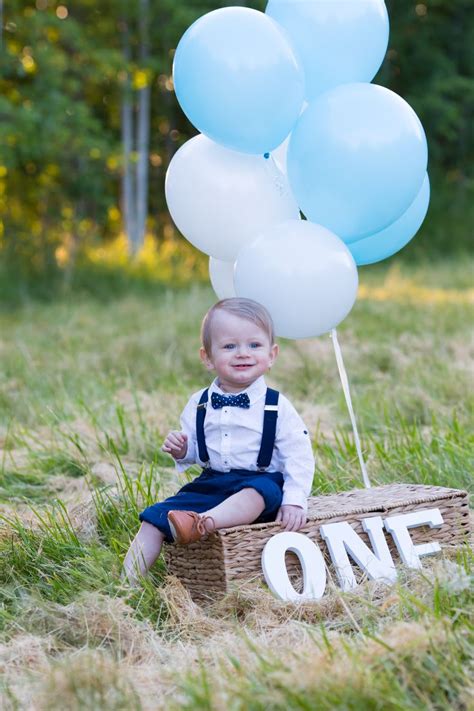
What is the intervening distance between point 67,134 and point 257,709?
25.5ft

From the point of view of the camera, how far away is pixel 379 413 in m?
4.50

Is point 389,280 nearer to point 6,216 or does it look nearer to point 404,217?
point 6,216

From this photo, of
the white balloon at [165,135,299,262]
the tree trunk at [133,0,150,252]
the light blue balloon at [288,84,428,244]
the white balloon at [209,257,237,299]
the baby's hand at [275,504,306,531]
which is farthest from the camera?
the tree trunk at [133,0,150,252]

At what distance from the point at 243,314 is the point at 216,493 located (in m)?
0.49

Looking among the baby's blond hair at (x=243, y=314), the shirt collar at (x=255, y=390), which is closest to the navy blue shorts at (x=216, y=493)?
the shirt collar at (x=255, y=390)

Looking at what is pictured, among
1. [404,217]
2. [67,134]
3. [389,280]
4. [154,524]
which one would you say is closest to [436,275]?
[389,280]

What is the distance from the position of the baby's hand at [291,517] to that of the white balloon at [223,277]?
823mm

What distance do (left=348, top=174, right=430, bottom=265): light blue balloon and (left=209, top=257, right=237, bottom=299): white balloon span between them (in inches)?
15.3

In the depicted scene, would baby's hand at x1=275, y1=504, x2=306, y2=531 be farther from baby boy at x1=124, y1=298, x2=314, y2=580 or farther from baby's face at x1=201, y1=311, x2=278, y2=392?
baby's face at x1=201, y1=311, x2=278, y2=392

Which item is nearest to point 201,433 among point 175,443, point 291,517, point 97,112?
point 175,443

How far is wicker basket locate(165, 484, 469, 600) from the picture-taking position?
8.62 ft

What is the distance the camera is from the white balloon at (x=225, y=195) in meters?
3.03

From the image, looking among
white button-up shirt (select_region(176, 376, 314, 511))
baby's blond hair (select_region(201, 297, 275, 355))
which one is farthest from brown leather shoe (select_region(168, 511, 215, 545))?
baby's blond hair (select_region(201, 297, 275, 355))

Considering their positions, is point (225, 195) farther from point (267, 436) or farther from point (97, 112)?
point (97, 112)
